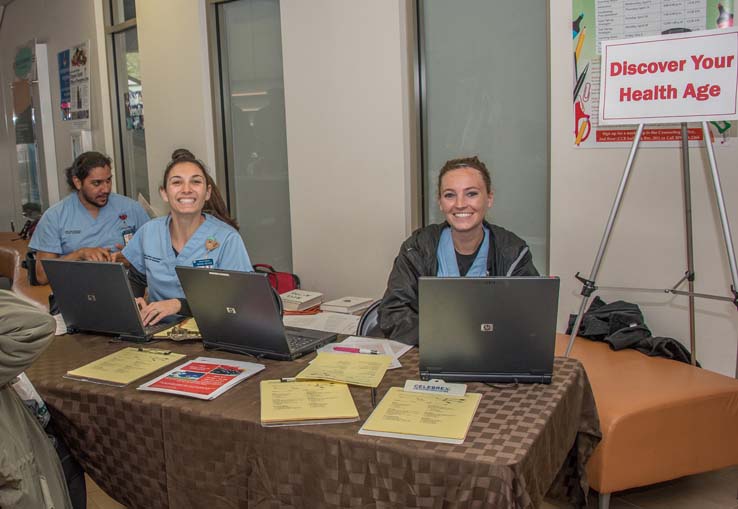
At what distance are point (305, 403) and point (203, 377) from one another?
37 centimetres

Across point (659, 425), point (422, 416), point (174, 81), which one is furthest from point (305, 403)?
point (174, 81)

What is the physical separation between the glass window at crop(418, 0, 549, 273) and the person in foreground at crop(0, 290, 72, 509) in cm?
239

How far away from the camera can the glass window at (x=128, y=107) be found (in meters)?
5.68

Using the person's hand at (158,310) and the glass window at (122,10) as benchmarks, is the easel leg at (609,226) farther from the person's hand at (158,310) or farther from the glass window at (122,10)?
the glass window at (122,10)

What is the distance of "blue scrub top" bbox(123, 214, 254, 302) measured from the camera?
2738 millimetres

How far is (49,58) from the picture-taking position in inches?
264

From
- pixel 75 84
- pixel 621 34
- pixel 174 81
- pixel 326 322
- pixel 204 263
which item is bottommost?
pixel 326 322

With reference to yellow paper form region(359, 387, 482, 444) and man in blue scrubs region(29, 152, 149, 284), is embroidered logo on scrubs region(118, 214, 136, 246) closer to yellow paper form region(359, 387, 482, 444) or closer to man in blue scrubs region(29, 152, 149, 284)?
man in blue scrubs region(29, 152, 149, 284)

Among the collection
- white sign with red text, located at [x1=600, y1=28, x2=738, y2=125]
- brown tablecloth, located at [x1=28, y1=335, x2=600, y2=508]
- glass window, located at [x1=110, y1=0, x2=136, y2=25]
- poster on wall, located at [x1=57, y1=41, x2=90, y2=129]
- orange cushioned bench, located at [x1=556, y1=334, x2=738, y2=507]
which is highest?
glass window, located at [x1=110, y1=0, x2=136, y2=25]

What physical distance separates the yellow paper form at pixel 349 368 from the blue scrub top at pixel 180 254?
0.85 meters

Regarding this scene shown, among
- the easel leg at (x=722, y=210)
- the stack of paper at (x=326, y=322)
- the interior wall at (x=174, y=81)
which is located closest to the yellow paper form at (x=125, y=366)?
the stack of paper at (x=326, y=322)

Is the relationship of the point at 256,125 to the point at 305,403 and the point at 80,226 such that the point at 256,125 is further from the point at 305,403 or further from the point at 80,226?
the point at 305,403

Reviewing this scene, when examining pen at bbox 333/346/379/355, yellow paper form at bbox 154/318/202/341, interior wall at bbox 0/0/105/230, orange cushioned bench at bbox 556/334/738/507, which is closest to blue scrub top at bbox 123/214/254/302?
yellow paper form at bbox 154/318/202/341

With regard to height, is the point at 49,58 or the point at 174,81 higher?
the point at 49,58
